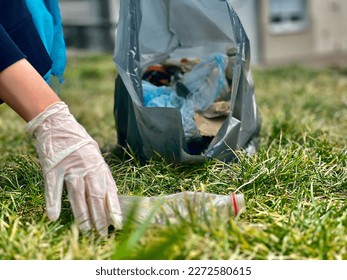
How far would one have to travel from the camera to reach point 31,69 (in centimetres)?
174

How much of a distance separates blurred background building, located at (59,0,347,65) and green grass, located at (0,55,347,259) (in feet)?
28.0

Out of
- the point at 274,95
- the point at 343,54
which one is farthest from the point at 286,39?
the point at 274,95

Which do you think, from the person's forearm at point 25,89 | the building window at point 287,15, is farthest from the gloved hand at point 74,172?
the building window at point 287,15

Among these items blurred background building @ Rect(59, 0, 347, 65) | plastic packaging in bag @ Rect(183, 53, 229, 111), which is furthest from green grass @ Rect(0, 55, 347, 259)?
blurred background building @ Rect(59, 0, 347, 65)

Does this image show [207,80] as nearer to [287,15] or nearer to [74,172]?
[74,172]

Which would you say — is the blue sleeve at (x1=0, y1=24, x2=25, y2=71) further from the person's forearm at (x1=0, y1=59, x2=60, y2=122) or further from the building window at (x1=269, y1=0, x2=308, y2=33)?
the building window at (x1=269, y1=0, x2=308, y2=33)

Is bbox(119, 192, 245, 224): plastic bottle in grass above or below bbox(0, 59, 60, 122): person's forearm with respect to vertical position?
below

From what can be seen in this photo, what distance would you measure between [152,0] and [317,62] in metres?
9.52

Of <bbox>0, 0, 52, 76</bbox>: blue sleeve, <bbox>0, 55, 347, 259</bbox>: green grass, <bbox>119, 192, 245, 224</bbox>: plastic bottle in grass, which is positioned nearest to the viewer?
<bbox>0, 55, 347, 259</bbox>: green grass

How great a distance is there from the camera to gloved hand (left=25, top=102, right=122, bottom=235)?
164cm

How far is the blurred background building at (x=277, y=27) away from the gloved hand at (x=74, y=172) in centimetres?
962

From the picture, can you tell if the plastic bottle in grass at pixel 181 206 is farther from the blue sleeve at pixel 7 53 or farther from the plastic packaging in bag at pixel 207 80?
the plastic packaging in bag at pixel 207 80
